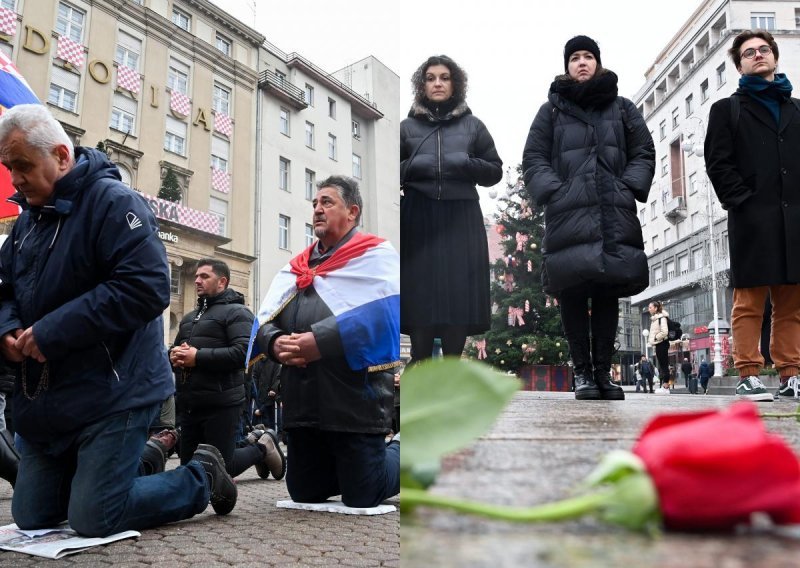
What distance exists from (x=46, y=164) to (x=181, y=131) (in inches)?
25.3

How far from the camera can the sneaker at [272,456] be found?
2.53 meters

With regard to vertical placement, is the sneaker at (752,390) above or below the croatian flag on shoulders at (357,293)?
below

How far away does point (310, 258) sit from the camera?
1710mm

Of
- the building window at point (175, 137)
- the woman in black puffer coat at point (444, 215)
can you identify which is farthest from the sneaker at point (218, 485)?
the woman in black puffer coat at point (444, 215)

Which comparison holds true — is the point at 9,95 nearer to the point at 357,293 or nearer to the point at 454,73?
the point at 357,293

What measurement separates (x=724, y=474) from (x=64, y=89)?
1857mm

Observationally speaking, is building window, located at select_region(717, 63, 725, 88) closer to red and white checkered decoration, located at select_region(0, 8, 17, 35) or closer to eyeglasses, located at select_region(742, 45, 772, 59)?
eyeglasses, located at select_region(742, 45, 772, 59)

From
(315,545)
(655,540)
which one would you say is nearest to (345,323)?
(315,545)

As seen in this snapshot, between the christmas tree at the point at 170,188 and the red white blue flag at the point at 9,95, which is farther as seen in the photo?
the christmas tree at the point at 170,188

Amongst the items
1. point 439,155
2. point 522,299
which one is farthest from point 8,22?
point 522,299

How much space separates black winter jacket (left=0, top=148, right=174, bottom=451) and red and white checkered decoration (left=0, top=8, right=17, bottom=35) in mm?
346

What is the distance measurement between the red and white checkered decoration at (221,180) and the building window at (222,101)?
183 mm

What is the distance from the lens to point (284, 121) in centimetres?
180

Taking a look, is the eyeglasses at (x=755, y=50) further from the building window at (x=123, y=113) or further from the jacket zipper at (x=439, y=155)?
the building window at (x=123, y=113)
